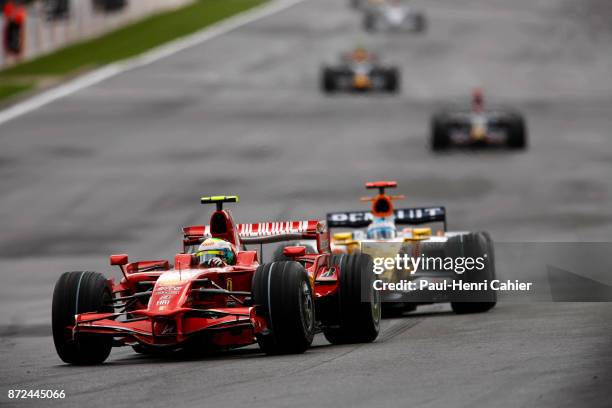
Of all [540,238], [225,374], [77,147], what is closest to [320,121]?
[77,147]

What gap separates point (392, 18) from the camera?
6731 centimetres

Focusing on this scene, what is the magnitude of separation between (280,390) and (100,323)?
3391 mm

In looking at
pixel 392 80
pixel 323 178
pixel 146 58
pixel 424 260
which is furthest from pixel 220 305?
pixel 146 58

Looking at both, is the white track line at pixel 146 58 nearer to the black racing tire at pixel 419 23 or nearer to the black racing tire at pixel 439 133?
the black racing tire at pixel 419 23

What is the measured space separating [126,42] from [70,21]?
8.79 feet

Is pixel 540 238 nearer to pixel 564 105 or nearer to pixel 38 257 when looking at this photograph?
pixel 38 257

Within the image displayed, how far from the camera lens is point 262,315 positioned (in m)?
14.6

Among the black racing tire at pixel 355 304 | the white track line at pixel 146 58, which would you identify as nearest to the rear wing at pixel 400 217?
the black racing tire at pixel 355 304

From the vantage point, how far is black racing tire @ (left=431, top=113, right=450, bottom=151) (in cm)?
4088

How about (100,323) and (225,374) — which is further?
(100,323)

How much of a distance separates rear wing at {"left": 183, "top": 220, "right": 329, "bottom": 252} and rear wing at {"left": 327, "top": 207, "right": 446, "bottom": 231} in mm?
2989

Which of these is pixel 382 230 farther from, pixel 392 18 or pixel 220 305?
pixel 392 18

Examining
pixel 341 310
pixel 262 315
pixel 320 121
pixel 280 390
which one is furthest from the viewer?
pixel 320 121

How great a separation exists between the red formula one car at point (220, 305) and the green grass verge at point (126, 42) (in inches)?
1394
